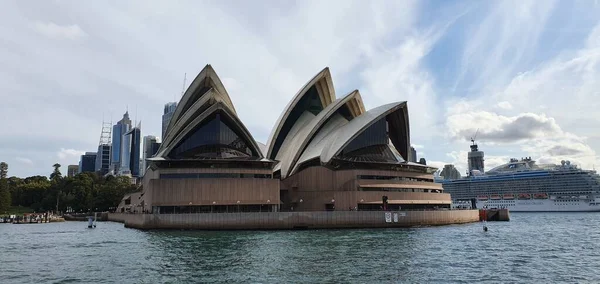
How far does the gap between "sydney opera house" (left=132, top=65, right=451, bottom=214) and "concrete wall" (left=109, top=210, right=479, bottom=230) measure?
14.4 feet

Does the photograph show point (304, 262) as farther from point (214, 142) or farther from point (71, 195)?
point (71, 195)

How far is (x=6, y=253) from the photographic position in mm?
28125

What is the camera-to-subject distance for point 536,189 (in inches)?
4532

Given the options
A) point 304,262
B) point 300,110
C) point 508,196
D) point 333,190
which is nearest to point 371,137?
point 333,190

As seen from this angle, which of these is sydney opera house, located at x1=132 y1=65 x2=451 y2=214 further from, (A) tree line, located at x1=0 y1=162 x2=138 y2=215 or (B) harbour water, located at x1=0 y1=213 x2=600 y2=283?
(A) tree line, located at x1=0 y1=162 x2=138 y2=215

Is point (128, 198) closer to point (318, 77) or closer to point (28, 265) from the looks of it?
point (318, 77)

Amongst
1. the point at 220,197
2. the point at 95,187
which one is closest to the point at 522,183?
the point at 220,197

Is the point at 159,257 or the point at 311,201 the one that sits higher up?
the point at 311,201

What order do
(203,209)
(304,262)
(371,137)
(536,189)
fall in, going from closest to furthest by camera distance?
(304,262) → (203,209) → (371,137) → (536,189)

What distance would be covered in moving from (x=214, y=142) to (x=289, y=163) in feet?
41.2

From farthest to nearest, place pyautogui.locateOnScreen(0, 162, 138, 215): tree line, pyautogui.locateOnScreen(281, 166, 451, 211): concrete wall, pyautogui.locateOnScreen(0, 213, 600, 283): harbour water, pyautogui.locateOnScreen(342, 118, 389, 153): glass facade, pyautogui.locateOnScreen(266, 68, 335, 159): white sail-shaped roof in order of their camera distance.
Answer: pyautogui.locateOnScreen(0, 162, 138, 215): tree line
pyautogui.locateOnScreen(266, 68, 335, 159): white sail-shaped roof
pyautogui.locateOnScreen(342, 118, 389, 153): glass facade
pyautogui.locateOnScreen(281, 166, 451, 211): concrete wall
pyautogui.locateOnScreen(0, 213, 600, 283): harbour water

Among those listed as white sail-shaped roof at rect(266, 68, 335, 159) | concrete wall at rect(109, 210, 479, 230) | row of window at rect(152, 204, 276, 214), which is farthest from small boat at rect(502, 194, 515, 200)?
row of window at rect(152, 204, 276, 214)

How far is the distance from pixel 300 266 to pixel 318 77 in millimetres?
48105

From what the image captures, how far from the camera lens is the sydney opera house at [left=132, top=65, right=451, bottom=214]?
172 feet
